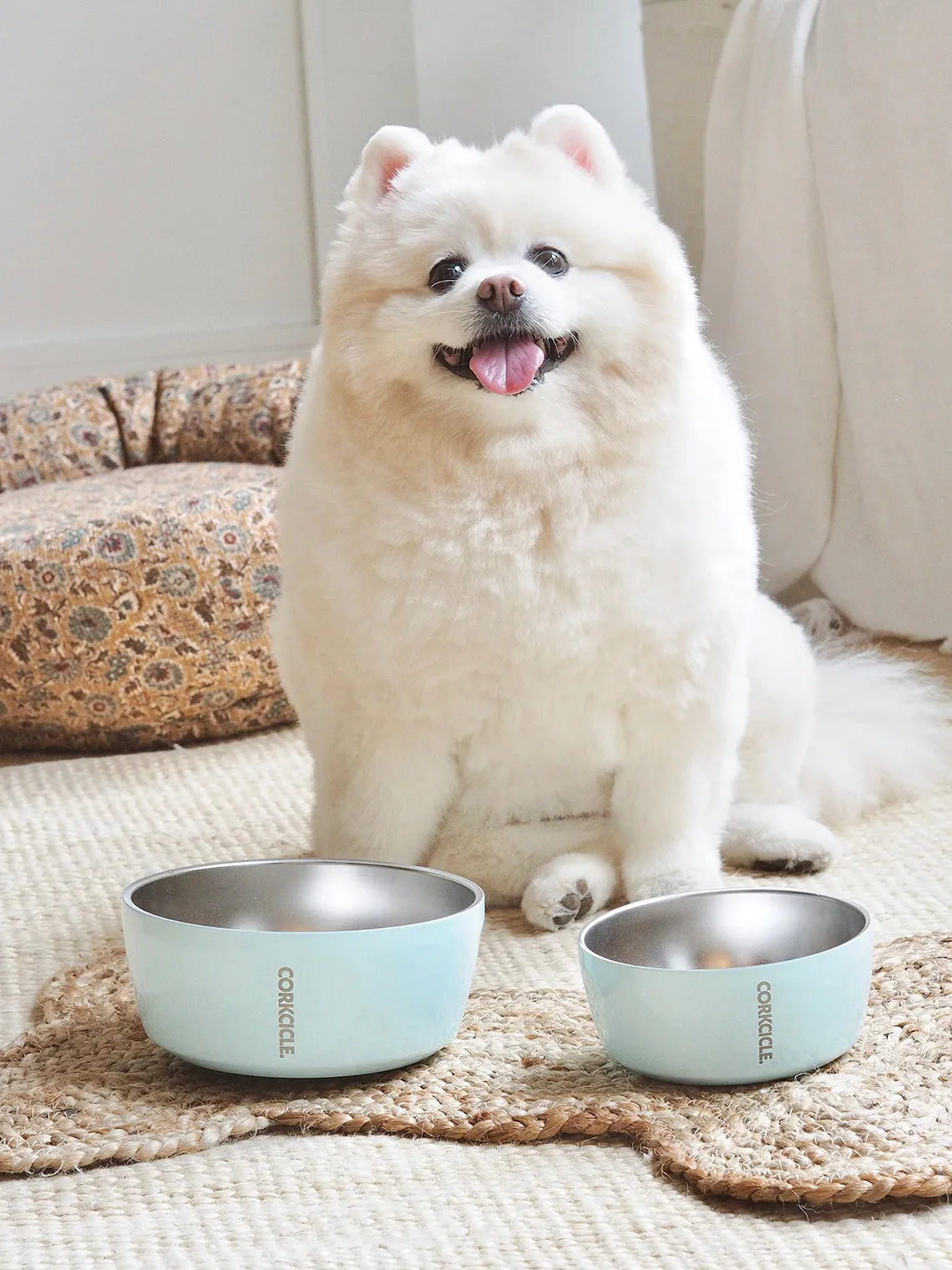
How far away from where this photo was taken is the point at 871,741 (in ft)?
6.38

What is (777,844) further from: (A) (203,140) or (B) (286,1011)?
(A) (203,140)

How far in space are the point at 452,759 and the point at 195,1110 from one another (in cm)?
51

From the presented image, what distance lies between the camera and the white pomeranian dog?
1.38 m

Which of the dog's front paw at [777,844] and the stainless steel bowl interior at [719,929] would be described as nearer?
the stainless steel bowl interior at [719,929]

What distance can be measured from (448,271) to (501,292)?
0.10 metres

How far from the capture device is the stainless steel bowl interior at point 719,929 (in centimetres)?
119

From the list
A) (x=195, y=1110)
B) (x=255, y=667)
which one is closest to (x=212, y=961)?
(x=195, y=1110)

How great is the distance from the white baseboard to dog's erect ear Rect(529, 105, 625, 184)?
293 centimetres

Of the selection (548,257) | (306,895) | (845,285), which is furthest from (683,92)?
(306,895)

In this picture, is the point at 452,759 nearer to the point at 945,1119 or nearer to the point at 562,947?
the point at 562,947

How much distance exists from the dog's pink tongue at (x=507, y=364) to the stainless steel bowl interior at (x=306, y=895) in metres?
0.44

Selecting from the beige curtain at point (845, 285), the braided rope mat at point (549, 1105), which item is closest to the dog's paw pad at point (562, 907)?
the braided rope mat at point (549, 1105)

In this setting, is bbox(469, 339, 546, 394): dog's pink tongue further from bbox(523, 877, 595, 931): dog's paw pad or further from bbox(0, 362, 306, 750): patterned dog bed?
bbox(0, 362, 306, 750): patterned dog bed

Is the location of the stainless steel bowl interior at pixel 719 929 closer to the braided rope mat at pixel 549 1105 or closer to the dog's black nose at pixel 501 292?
the braided rope mat at pixel 549 1105
